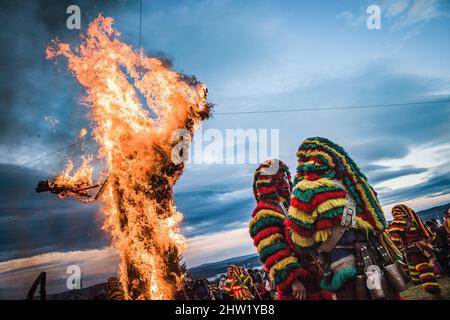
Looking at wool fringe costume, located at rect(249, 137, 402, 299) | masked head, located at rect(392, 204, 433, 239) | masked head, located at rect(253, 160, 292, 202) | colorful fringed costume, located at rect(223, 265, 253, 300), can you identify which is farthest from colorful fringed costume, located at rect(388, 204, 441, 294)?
colorful fringed costume, located at rect(223, 265, 253, 300)

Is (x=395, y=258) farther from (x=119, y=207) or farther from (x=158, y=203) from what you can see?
(x=119, y=207)

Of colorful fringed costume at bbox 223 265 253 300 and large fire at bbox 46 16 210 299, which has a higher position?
large fire at bbox 46 16 210 299

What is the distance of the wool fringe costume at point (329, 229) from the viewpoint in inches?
146

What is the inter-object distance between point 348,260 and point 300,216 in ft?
2.57

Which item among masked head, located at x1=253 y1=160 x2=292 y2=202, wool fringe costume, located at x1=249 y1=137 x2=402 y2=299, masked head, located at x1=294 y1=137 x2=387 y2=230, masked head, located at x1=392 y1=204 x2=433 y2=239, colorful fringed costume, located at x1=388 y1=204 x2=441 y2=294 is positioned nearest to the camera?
wool fringe costume, located at x1=249 y1=137 x2=402 y2=299

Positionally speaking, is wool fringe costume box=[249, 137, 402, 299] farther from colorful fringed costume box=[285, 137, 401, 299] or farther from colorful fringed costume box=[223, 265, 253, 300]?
colorful fringed costume box=[223, 265, 253, 300]

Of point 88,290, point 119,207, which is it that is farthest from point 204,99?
point 88,290

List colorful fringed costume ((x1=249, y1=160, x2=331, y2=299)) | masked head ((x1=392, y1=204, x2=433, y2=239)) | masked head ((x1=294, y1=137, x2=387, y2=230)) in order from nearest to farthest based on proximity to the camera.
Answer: masked head ((x1=294, y1=137, x2=387, y2=230)), colorful fringed costume ((x1=249, y1=160, x2=331, y2=299)), masked head ((x1=392, y1=204, x2=433, y2=239))

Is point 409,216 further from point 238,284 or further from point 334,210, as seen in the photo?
point 238,284

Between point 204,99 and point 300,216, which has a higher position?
point 204,99

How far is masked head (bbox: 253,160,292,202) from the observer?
17.3 ft

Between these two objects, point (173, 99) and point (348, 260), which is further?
point (173, 99)

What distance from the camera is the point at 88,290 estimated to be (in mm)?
25500
